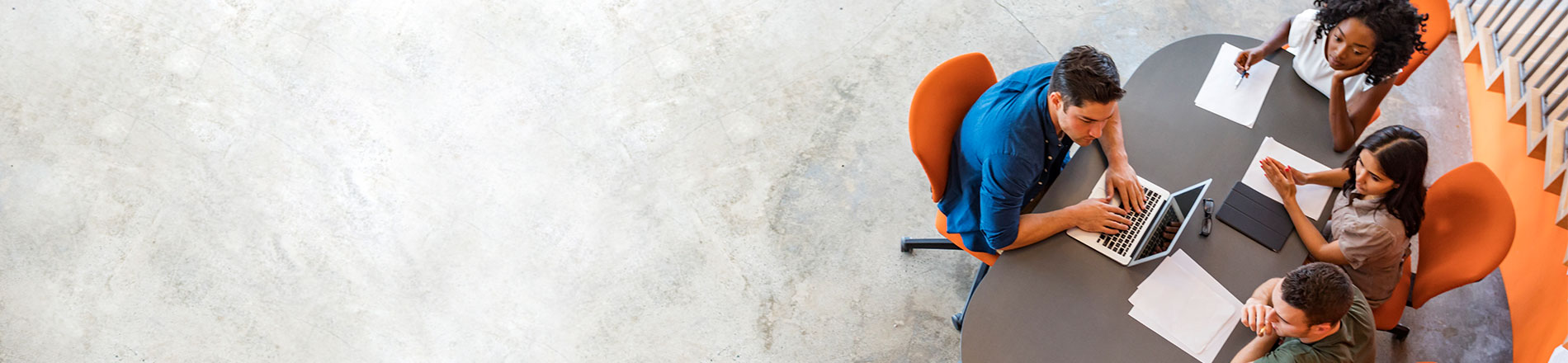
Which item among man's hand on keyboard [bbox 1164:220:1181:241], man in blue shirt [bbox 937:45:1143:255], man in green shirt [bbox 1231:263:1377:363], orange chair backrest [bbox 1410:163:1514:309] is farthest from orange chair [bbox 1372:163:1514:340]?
man in blue shirt [bbox 937:45:1143:255]

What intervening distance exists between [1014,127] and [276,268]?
2803 mm

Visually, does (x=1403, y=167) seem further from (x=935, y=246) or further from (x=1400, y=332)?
(x=935, y=246)

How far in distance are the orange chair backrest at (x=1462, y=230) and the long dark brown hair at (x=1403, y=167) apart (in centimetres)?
16

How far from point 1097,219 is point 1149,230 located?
148mm

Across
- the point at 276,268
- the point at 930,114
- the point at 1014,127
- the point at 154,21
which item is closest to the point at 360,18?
the point at 154,21

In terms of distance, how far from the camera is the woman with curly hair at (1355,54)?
240 cm

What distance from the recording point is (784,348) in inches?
123

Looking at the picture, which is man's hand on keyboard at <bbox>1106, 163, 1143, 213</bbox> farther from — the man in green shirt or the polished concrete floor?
the polished concrete floor

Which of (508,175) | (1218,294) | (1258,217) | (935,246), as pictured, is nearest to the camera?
(1218,294)

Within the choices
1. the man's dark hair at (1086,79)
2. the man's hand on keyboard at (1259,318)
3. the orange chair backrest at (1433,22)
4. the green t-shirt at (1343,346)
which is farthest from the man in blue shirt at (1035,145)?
the orange chair backrest at (1433,22)

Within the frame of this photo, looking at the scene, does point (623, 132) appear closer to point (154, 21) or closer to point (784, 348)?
point (784, 348)

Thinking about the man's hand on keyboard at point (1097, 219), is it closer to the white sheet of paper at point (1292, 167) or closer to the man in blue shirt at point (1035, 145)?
the man in blue shirt at point (1035, 145)

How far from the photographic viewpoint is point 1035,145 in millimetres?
2201

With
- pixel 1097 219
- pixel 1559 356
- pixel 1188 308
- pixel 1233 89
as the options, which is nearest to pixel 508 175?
pixel 1097 219
